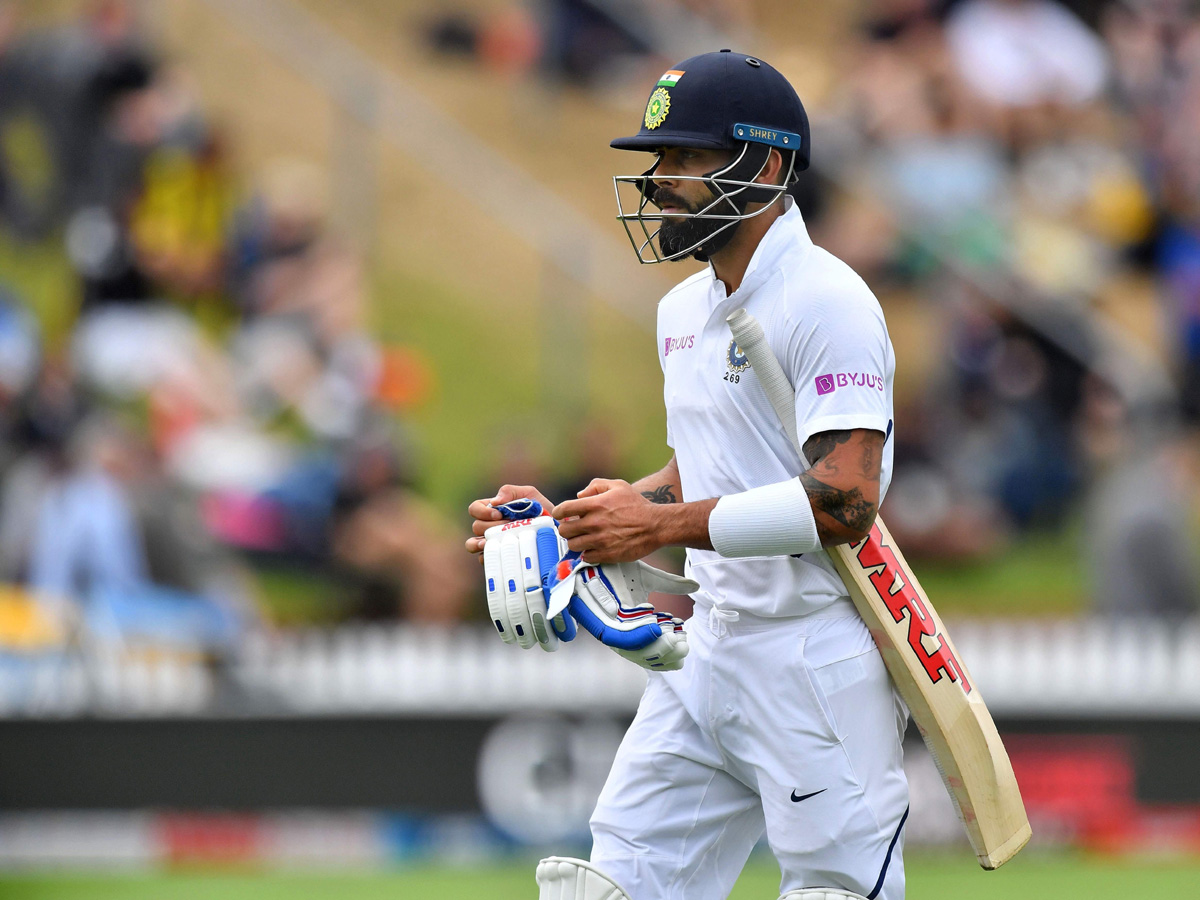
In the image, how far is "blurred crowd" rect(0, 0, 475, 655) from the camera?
9.59 metres

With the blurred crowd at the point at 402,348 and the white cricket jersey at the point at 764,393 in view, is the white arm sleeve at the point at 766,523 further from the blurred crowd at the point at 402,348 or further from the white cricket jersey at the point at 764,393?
the blurred crowd at the point at 402,348

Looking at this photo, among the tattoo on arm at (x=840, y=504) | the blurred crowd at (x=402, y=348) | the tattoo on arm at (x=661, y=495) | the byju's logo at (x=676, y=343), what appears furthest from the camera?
the blurred crowd at (x=402, y=348)

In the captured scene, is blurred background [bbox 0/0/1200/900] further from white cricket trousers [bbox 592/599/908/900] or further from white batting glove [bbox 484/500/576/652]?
white batting glove [bbox 484/500/576/652]

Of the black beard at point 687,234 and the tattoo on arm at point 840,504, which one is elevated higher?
the black beard at point 687,234

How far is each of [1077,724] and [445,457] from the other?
15.6ft

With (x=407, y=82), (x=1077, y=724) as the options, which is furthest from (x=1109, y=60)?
(x=1077, y=724)

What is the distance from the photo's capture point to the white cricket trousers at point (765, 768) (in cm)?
335

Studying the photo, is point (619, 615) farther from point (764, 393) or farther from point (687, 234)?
point (687, 234)

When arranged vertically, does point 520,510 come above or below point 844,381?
below

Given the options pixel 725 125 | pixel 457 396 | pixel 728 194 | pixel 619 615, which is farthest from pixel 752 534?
pixel 457 396

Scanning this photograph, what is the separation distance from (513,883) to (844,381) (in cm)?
492

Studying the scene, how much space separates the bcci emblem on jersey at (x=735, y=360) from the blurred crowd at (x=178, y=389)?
6.20m

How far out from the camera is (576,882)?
3.49 m

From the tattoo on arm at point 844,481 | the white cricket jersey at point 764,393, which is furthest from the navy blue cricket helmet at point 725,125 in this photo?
the tattoo on arm at point 844,481
